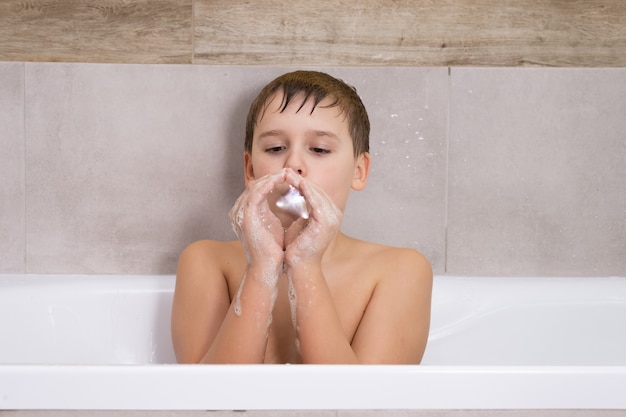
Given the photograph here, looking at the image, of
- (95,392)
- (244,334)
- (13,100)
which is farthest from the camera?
(13,100)

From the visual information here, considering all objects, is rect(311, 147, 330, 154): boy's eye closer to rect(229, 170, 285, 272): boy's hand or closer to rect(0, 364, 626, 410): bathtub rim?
rect(229, 170, 285, 272): boy's hand

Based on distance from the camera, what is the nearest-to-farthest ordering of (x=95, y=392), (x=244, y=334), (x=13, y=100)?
(x=95, y=392)
(x=244, y=334)
(x=13, y=100)

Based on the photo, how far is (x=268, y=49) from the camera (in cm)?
137

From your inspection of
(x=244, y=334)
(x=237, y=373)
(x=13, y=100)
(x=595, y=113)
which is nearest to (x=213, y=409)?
(x=237, y=373)

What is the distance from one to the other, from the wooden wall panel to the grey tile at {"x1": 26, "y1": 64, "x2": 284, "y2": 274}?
50mm

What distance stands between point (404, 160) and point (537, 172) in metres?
0.31

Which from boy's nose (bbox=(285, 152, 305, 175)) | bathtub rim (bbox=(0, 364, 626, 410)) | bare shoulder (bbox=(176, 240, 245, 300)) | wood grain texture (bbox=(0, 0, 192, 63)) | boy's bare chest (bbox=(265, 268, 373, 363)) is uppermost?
wood grain texture (bbox=(0, 0, 192, 63))

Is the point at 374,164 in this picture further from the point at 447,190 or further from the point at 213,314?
the point at 213,314

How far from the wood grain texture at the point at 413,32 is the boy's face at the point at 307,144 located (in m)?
0.35

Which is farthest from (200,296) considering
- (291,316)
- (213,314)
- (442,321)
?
(442,321)

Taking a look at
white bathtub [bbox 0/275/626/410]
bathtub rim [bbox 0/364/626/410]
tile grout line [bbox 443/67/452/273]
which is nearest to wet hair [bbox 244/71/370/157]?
tile grout line [bbox 443/67/452/273]

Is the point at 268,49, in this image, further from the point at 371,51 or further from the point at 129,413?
the point at 129,413

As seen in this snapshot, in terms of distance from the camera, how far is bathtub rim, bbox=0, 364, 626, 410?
2.01 feet

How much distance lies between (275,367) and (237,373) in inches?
Result: 1.5
